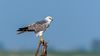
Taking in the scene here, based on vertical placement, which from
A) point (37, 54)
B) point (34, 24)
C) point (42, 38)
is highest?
point (34, 24)

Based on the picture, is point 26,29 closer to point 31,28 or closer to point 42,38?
point 31,28

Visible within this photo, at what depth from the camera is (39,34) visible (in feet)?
14.4

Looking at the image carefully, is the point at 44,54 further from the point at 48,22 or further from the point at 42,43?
the point at 48,22

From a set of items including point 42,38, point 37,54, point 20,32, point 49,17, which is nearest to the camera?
point 37,54

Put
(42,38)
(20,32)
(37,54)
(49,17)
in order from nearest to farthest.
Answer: (37,54), (42,38), (20,32), (49,17)

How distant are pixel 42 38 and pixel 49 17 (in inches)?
25.4

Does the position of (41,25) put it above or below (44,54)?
above

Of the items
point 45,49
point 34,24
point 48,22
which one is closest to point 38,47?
point 45,49

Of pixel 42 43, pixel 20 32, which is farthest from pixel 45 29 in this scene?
pixel 42 43

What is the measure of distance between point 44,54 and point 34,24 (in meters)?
0.91

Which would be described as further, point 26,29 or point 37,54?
point 26,29

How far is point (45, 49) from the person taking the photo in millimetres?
3861

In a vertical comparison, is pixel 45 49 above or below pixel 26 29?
below

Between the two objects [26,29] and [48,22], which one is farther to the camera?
[48,22]
